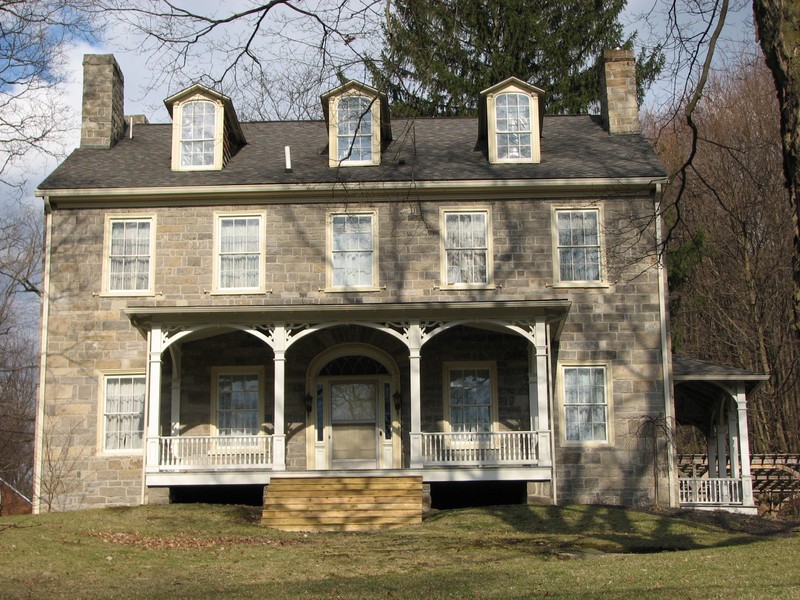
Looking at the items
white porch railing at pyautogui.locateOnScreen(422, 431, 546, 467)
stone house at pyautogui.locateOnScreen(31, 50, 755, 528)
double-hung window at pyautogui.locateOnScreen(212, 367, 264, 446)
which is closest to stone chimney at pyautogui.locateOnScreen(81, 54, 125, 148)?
stone house at pyautogui.locateOnScreen(31, 50, 755, 528)

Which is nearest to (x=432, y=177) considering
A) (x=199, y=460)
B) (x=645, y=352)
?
(x=645, y=352)

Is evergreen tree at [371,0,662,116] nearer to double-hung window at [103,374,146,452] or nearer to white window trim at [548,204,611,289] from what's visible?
white window trim at [548,204,611,289]

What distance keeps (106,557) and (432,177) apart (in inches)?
394

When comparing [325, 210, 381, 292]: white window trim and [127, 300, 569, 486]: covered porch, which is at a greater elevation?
[325, 210, 381, 292]: white window trim

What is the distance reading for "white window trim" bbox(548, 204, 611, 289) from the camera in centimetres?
1916

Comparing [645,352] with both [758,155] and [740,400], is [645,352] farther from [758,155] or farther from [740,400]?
[758,155]

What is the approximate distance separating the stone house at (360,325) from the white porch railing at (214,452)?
0.08m

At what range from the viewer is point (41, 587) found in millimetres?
10367

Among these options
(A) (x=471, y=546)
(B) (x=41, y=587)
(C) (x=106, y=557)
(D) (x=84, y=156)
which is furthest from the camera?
(D) (x=84, y=156)

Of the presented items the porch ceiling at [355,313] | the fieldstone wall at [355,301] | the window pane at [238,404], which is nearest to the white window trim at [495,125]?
the fieldstone wall at [355,301]

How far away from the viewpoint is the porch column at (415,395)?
56.5 ft

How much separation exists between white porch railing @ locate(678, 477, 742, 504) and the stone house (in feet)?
0.21

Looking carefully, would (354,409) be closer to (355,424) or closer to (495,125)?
(355,424)

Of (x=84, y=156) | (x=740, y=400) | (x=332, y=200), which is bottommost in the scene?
(x=740, y=400)
